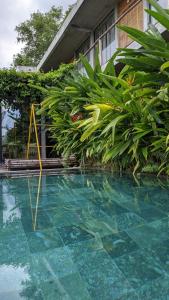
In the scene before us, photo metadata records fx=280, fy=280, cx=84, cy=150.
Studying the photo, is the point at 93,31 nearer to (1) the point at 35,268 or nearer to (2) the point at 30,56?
(1) the point at 35,268

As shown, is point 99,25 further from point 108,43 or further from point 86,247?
point 86,247

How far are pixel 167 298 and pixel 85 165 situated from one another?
20.8 feet

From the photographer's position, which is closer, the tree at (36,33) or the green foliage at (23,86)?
the green foliage at (23,86)

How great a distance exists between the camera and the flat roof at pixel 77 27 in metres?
8.87

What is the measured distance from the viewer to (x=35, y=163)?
7.67m

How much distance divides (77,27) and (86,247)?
31.5 ft

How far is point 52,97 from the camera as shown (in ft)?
24.8

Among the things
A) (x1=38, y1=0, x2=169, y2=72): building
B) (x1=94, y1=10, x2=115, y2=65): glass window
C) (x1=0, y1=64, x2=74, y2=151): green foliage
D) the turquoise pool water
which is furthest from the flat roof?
the turquoise pool water

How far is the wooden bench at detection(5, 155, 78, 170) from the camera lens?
24.4 ft

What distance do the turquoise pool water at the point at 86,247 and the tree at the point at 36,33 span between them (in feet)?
69.5

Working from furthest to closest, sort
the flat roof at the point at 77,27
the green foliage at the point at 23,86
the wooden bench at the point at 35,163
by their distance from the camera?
the green foliage at the point at 23,86 → the flat roof at the point at 77,27 → the wooden bench at the point at 35,163

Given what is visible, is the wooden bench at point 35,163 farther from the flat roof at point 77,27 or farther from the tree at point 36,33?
the tree at point 36,33

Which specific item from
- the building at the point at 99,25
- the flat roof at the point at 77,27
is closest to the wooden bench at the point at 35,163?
the building at the point at 99,25

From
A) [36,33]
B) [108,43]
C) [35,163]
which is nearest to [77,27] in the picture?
[108,43]
